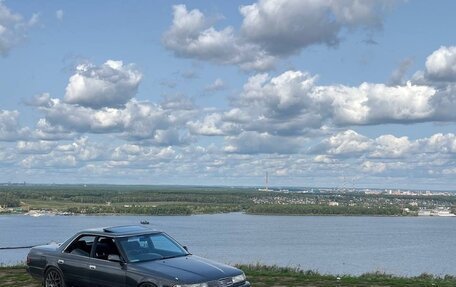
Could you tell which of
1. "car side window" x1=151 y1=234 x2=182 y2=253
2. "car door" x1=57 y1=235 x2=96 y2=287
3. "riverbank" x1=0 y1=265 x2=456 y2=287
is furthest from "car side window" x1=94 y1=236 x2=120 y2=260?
"riverbank" x1=0 y1=265 x2=456 y2=287

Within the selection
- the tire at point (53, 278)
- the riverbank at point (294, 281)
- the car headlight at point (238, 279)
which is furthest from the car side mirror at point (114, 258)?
the riverbank at point (294, 281)

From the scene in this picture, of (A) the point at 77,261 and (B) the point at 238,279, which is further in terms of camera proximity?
(A) the point at 77,261

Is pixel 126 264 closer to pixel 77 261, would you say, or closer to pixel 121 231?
pixel 121 231

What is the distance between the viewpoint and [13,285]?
15.2 metres

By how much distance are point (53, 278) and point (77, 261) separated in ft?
3.12

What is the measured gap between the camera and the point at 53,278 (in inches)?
507

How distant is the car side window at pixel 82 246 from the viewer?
12.2 m

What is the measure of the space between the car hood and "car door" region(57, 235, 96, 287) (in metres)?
1.50

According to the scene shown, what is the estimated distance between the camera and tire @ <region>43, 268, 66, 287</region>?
1269 centimetres

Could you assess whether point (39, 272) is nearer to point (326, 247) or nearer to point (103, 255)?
point (103, 255)

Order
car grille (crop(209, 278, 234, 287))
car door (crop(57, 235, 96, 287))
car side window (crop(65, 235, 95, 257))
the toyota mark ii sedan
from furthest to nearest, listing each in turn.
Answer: car side window (crop(65, 235, 95, 257))
car door (crop(57, 235, 96, 287))
the toyota mark ii sedan
car grille (crop(209, 278, 234, 287))

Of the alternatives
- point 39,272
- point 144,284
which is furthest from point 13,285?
point 144,284

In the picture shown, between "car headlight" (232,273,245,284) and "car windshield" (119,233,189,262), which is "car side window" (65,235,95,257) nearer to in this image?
"car windshield" (119,233,189,262)

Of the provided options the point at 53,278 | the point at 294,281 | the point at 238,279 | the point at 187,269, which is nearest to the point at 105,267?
the point at 187,269
